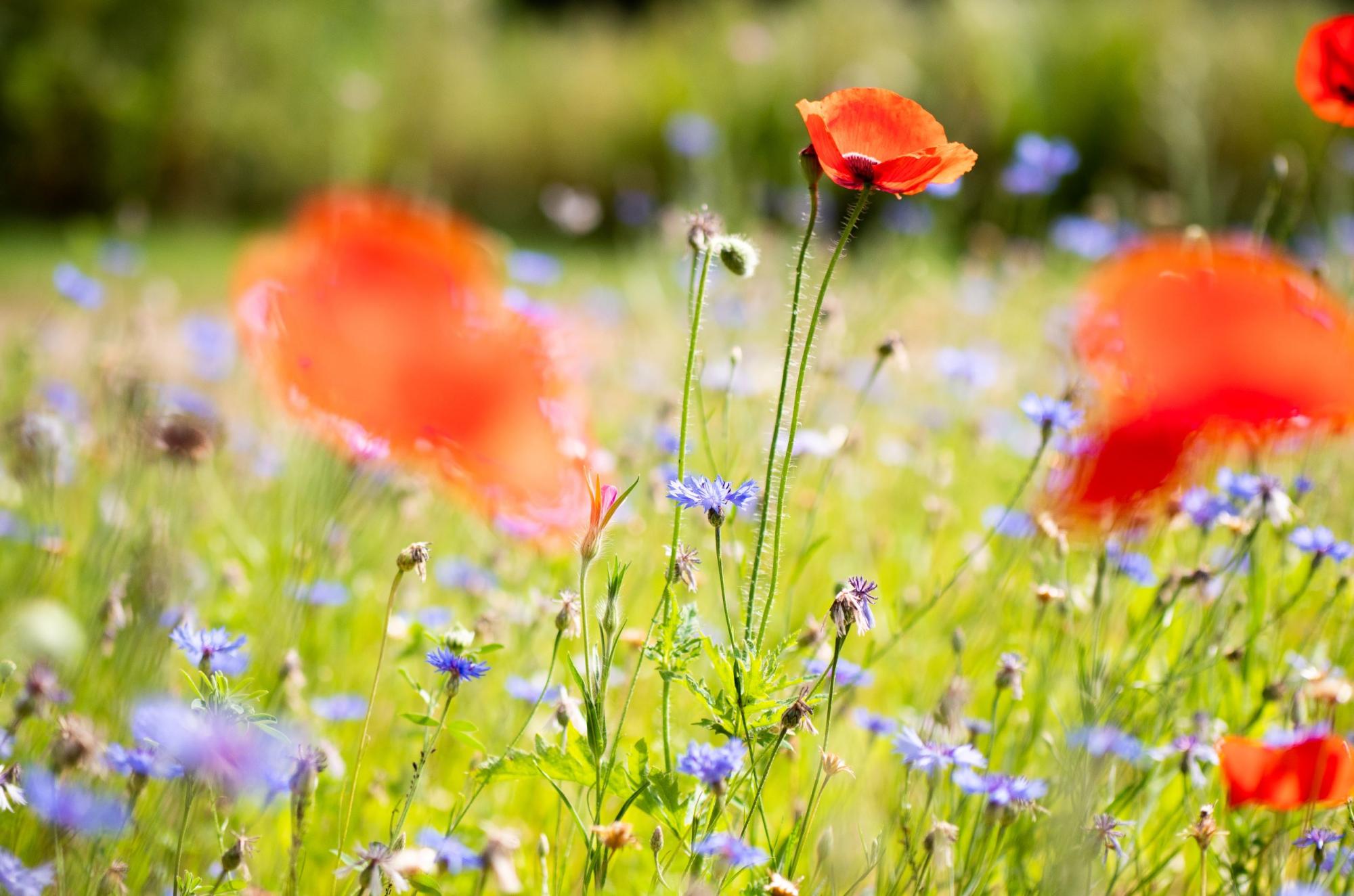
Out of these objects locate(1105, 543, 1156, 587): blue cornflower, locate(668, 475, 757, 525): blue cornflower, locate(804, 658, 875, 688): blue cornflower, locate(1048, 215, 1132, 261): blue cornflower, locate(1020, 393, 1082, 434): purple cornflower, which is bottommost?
locate(1048, 215, 1132, 261): blue cornflower

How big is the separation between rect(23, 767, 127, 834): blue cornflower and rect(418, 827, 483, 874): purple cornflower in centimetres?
27

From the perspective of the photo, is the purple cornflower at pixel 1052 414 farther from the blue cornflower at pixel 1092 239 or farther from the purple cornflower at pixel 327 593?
the blue cornflower at pixel 1092 239

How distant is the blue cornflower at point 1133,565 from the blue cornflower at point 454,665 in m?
0.77

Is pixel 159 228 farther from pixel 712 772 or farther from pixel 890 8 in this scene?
pixel 712 772

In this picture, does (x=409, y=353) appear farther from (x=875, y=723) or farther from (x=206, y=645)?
(x=875, y=723)

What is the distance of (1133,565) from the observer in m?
1.42

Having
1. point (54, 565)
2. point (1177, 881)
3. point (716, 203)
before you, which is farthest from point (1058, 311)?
point (54, 565)

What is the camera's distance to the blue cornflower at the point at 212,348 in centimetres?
276

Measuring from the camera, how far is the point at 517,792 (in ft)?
4.86

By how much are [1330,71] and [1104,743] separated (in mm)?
649

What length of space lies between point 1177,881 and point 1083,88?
709 centimetres

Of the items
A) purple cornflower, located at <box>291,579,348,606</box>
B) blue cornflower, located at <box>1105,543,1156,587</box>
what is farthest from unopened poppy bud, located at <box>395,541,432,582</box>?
blue cornflower, located at <box>1105,543,1156,587</box>

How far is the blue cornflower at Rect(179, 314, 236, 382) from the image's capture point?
9.06 feet

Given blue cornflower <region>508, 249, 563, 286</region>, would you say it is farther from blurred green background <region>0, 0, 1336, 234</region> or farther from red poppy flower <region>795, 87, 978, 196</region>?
blurred green background <region>0, 0, 1336, 234</region>
